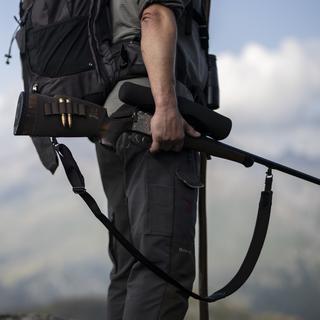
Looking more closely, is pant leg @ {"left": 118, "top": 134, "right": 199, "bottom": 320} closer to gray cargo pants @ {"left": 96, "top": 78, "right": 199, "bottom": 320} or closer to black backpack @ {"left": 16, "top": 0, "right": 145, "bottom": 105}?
gray cargo pants @ {"left": 96, "top": 78, "right": 199, "bottom": 320}

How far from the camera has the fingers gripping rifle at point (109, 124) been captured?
8.37 ft

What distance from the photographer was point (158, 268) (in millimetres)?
2455

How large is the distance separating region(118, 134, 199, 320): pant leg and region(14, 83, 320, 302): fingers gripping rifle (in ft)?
0.16

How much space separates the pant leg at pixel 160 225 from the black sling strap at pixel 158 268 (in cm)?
4

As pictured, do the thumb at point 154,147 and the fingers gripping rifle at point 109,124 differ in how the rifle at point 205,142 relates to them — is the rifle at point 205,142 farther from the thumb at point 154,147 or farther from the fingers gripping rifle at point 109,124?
the thumb at point 154,147

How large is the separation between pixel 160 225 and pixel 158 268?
15 centimetres

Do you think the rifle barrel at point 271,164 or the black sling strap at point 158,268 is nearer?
the black sling strap at point 158,268

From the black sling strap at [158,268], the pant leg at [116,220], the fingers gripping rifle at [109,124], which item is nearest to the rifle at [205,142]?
the fingers gripping rifle at [109,124]

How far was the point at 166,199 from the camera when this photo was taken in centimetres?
251

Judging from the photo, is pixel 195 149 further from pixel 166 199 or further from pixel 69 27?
pixel 69 27

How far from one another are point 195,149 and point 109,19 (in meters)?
0.61

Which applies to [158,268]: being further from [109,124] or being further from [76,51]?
[76,51]

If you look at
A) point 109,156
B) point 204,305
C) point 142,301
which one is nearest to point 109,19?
point 109,156

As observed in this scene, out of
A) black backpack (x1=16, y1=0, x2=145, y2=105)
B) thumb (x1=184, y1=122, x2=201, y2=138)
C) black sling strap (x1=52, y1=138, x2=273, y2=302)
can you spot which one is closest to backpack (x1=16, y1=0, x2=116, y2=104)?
black backpack (x1=16, y1=0, x2=145, y2=105)
